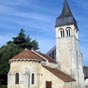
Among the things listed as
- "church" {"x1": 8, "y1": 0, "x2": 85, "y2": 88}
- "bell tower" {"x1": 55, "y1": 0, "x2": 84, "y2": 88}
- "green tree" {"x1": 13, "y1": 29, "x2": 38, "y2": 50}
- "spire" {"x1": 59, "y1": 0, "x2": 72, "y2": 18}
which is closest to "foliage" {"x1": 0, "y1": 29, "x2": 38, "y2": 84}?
"green tree" {"x1": 13, "y1": 29, "x2": 38, "y2": 50}

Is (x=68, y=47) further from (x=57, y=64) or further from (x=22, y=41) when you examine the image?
(x=22, y=41)

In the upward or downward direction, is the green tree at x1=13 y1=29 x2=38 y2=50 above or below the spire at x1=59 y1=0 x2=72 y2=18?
below

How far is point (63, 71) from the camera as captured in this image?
133 ft

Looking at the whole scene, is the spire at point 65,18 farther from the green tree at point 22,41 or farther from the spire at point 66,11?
the green tree at point 22,41

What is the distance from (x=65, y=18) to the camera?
42.2 m

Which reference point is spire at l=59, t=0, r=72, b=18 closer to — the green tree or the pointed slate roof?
the pointed slate roof

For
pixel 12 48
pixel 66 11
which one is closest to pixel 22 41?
pixel 12 48

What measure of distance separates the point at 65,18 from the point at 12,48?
521 inches

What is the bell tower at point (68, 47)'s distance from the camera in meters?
40.2

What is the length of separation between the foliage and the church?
798 cm

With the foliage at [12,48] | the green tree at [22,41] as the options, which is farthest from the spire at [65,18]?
the green tree at [22,41]

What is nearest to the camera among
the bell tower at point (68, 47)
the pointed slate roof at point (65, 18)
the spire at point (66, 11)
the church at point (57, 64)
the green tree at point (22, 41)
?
the church at point (57, 64)

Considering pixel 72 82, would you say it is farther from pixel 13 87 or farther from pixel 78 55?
pixel 13 87

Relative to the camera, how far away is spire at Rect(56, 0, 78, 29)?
137ft
